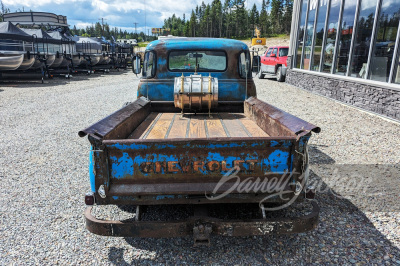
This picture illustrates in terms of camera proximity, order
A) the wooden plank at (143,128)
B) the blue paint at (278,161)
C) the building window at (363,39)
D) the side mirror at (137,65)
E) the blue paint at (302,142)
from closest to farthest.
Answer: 1. the blue paint at (302,142)
2. the blue paint at (278,161)
3. the wooden plank at (143,128)
4. the side mirror at (137,65)
5. the building window at (363,39)

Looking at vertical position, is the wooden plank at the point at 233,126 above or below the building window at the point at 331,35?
below

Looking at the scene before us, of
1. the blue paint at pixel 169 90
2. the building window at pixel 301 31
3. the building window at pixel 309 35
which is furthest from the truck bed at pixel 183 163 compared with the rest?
the building window at pixel 301 31

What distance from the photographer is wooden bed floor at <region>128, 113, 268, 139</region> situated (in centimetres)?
355

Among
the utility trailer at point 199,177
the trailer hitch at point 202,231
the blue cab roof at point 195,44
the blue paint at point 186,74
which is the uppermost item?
the blue cab roof at point 195,44

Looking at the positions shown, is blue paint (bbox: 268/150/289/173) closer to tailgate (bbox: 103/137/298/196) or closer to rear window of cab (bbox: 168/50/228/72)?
tailgate (bbox: 103/137/298/196)

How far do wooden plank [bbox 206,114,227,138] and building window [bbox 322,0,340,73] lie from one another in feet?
29.7

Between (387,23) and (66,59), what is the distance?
18.0 meters

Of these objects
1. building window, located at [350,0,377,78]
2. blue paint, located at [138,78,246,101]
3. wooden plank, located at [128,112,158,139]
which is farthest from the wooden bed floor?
building window, located at [350,0,377,78]

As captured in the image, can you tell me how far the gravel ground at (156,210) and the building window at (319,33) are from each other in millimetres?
6589

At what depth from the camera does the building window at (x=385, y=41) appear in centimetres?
812

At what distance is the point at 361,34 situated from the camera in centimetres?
965

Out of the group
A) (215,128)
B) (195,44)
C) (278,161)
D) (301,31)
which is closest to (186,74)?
(195,44)

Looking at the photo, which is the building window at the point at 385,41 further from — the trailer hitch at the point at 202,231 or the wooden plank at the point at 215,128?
the trailer hitch at the point at 202,231

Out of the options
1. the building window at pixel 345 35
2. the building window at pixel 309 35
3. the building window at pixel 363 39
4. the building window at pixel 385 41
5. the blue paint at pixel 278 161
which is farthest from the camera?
the building window at pixel 309 35
